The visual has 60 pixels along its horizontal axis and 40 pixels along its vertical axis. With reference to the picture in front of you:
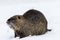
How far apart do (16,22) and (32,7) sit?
5.41 metres

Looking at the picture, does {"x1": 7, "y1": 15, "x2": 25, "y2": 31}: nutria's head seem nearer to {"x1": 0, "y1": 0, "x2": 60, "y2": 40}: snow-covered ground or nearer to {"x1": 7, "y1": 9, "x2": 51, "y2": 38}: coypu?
{"x1": 7, "y1": 9, "x2": 51, "y2": 38}: coypu

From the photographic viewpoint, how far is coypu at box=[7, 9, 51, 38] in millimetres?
7913

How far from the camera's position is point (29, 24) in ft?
26.8

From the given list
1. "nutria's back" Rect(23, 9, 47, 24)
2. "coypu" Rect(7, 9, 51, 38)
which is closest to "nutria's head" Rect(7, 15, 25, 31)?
"coypu" Rect(7, 9, 51, 38)

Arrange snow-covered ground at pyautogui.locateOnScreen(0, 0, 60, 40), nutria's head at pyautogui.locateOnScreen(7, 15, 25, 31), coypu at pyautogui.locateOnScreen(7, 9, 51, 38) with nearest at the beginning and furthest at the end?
nutria's head at pyautogui.locateOnScreen(7, 15, 25, 31) < coypu at pyautogui.locateOnScreen(7, 9, 51, 38) < snow-covered ground at pyautogui.locateOnScreen(0, 0, 60, 40)

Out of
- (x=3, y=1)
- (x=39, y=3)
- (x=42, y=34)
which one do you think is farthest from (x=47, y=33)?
(x=3, y=1)

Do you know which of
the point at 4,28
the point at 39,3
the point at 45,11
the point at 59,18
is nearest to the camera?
the point at 4,28

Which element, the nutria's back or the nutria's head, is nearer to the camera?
the nutria's head

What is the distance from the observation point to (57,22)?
929 centimetres

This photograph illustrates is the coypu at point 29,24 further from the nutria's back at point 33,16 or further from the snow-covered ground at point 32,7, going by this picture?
the snow-covered ground at point 32,7

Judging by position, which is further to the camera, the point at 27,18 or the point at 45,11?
the point at 45,11

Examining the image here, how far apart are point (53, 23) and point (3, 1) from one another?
18.7ft

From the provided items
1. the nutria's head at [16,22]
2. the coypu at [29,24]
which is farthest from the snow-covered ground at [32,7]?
the nutria's head at [16,22]

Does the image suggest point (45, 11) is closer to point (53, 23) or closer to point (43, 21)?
point (53, 23)
